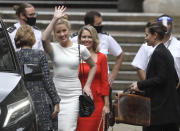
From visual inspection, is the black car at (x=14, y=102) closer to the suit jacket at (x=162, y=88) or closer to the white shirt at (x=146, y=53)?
the suit jacket at (x=162, y=88)

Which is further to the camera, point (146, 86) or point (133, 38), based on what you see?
point (133, 38)

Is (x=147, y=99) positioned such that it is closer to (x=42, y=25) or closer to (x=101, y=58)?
(x=101, y=58)

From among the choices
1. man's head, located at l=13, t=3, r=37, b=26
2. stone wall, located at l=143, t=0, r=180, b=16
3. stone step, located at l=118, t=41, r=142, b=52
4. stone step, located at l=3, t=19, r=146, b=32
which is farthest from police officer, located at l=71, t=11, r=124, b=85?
stone wall, located at l=143, t=0, r=180, b=16

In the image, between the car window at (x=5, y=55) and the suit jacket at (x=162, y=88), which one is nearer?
the car window at (x=5, y=55)

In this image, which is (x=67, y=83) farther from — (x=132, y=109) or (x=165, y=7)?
(x=165, y=7)

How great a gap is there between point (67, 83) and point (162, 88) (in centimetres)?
107

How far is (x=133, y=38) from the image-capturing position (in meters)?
13.4

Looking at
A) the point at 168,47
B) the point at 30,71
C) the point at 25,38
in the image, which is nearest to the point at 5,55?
the point at 30,71

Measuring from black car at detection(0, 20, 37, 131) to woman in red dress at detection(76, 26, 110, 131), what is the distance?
4.72 ft

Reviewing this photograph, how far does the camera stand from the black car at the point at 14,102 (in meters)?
5.38

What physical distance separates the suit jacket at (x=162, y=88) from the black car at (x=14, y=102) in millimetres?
1525

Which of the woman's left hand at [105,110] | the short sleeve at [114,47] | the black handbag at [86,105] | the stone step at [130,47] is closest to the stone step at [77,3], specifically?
the stone step at [130,47]

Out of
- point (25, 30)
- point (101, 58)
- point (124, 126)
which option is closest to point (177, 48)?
point (101, 58)

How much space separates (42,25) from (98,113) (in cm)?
635
